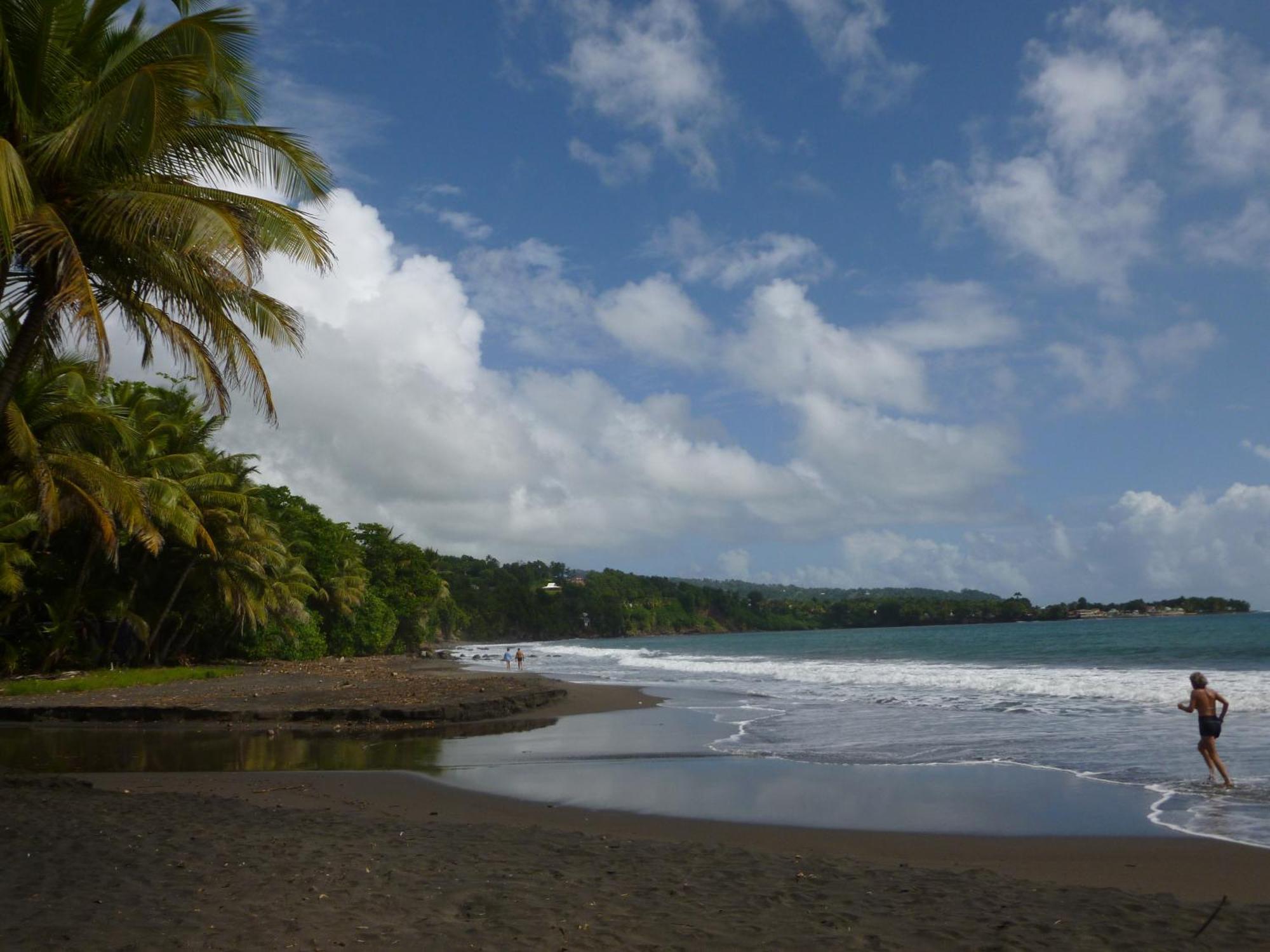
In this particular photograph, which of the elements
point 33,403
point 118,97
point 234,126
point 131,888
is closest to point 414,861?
point 131,888

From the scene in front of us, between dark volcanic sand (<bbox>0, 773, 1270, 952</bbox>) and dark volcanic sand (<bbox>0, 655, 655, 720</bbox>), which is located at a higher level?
dark volcanic sand (<bbox>0, 773, 1270, 952</bbox>)

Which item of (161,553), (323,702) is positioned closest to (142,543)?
(161,553)

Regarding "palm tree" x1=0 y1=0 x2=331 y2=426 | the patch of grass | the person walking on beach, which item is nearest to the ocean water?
the person walking on beach

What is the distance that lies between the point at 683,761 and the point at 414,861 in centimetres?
703

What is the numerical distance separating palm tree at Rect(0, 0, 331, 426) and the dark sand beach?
3815 mm

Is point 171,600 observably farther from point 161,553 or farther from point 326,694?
point 326,694

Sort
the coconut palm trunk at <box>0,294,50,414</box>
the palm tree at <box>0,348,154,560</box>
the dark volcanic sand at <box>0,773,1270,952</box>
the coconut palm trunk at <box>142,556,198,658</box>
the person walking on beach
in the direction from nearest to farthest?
1. the dark volcanic sand at <box>0,773,1270,952</box>
2. the coconut palm trunk at <box>0,294,50,414</box>
3. the person walking on beach
4. the palm tree at <box>0,348,154,560</box>
5. the coconut palm trunk at <box>142,556,198,658</box>

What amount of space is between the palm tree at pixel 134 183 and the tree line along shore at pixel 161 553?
97 cm

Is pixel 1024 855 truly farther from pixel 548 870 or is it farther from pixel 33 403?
pixel 33 403

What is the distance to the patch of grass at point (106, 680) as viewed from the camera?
20.8m

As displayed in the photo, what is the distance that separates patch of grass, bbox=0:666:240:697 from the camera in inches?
819

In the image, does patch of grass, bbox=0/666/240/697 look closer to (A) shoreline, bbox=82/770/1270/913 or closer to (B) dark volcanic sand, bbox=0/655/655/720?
(B) dark volcanic sand, bbox=0/655/655/720

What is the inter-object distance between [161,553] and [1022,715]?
26.1 meters

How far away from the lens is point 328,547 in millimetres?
44906
